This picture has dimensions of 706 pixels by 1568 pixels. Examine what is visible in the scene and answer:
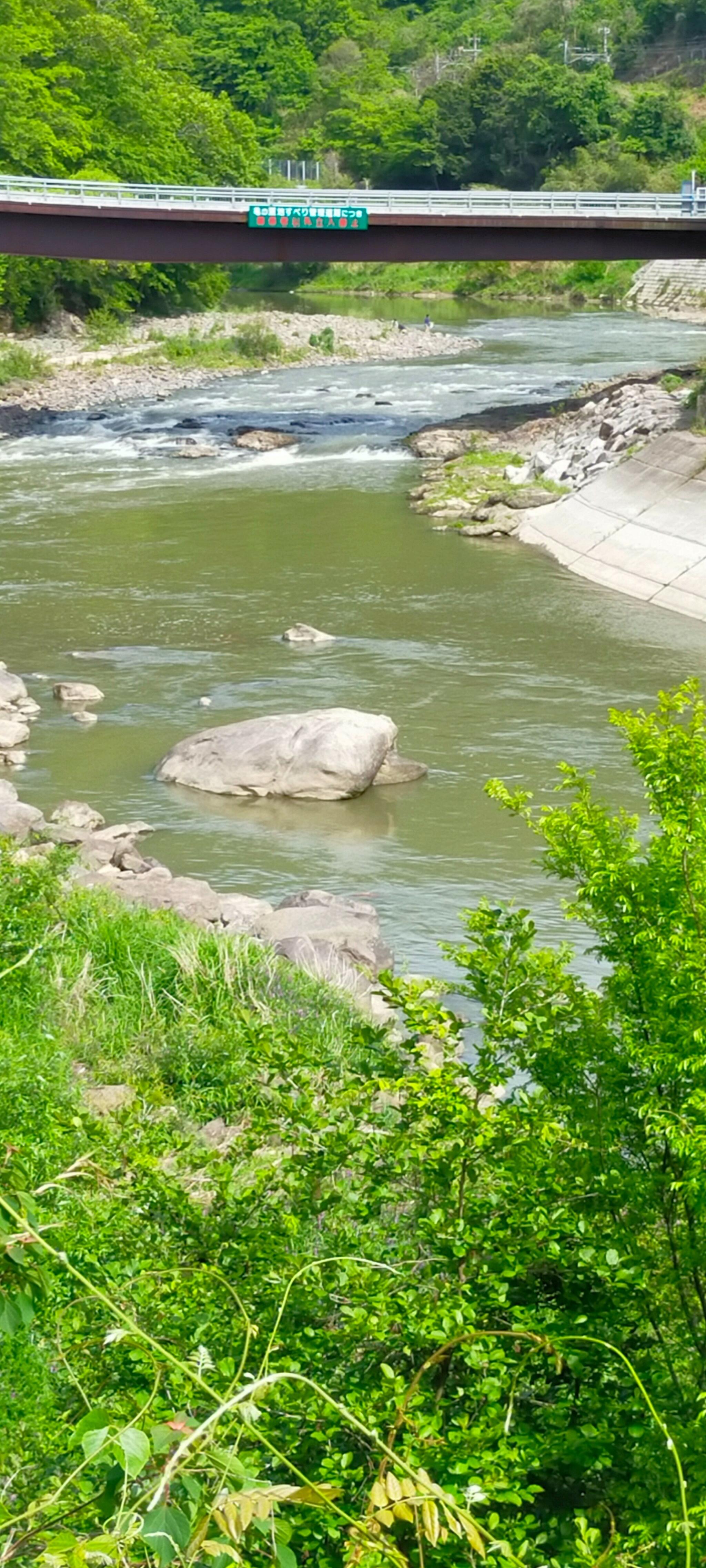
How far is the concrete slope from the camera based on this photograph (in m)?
29.7

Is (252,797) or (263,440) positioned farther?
(263,440)

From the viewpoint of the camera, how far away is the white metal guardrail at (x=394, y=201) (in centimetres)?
4559

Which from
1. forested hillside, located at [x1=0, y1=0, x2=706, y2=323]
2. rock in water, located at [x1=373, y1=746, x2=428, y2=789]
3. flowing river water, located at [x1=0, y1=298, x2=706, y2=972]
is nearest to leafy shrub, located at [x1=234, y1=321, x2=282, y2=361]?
forested hillside, located at [x1=0, y1=0, x2=706, y2=323]

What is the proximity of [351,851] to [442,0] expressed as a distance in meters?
176

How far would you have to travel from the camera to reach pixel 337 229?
45688mm

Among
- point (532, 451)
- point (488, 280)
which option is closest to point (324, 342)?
point (532, 451)

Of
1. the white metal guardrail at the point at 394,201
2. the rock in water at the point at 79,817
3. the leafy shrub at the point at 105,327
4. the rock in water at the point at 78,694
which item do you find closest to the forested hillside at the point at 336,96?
the leafy shrub at the point at 105,327

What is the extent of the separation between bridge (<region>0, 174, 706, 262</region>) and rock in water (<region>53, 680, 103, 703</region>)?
25.6 meters

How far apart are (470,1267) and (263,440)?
40715 mm

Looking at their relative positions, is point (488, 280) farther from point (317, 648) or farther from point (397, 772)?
point (397, 772)

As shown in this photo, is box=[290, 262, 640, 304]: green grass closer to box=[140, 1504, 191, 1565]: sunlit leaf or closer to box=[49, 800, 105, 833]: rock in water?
box=[49, 800, 105, 833]: rock in water

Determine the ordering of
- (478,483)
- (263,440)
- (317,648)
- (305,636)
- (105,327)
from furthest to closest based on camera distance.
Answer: (105,327) < (263,440) < (478,483) < (305,636) < (317,648)

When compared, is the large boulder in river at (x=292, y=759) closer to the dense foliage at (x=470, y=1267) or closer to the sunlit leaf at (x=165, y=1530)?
the dense foliage at (x=470, y=1267)

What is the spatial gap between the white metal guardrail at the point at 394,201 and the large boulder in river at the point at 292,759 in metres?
28.8
